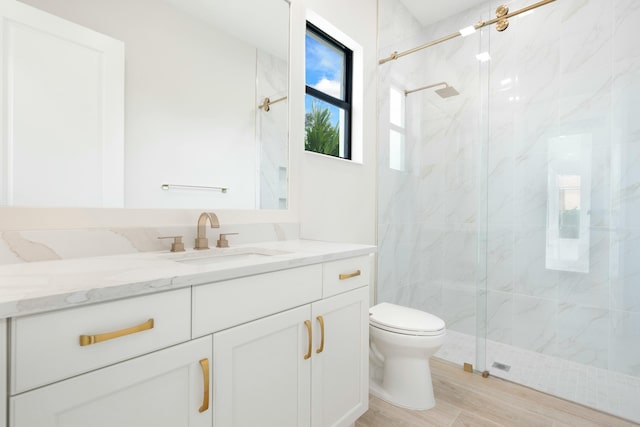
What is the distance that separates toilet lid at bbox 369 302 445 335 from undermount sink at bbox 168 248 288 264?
2.52 ft

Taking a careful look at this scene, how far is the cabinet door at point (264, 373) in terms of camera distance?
913mm

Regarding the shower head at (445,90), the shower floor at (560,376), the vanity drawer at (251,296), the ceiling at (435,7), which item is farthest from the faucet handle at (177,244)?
the ceiling at (435,7)

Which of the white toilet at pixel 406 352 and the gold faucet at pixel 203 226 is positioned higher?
the gold faucet at pixel 203 226

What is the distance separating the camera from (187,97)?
1386mm

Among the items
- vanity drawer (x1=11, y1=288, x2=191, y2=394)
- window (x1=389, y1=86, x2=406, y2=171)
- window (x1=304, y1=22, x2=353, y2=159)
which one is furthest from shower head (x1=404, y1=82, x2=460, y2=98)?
vanity drawer (x1=11, y1=288, x2=191, y2=394)

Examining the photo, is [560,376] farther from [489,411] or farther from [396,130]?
[396,130]

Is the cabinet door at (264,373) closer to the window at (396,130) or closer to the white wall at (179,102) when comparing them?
the white wall at (179,102)

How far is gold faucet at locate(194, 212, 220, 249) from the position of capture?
1.33m

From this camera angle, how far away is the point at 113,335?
27.2 inches

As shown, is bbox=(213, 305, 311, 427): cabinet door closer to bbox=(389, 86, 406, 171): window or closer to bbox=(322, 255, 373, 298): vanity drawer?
bbox=(322, 255, 373, 298): vanity drawer

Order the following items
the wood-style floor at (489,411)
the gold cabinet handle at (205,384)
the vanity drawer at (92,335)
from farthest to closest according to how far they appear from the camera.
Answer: the wood-style floor at (489,411)
the gold cabinet handle at (205,384)
the vanity drawer at (92,335)

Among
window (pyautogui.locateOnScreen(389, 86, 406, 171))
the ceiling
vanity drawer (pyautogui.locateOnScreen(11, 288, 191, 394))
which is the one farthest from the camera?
the ceiling

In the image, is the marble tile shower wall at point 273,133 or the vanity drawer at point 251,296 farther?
the marble tile shower wall at point 273,133

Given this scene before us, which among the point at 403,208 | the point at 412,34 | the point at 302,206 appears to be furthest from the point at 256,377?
the point at 412,34
